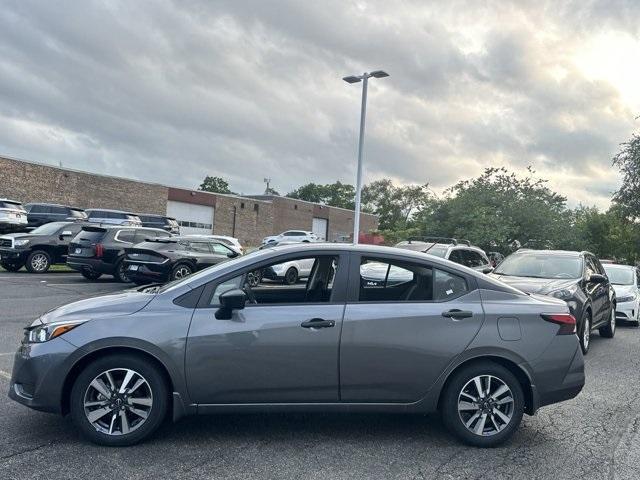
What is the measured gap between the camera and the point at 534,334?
15.4ft

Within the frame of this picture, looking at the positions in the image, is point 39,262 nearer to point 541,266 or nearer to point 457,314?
point 541,266

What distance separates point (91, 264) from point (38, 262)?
10.3 feet

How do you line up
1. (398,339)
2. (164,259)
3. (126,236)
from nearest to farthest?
(398,339) < (164,259) < (126,236)

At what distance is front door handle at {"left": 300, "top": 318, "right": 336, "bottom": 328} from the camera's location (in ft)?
14.4

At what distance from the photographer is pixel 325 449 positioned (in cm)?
436

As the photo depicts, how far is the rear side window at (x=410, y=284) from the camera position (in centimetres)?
471

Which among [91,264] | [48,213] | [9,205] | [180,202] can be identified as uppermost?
[180,202]

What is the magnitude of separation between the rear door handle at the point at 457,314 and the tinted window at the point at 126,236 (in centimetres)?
1299

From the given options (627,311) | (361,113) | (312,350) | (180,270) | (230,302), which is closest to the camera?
(230,302)

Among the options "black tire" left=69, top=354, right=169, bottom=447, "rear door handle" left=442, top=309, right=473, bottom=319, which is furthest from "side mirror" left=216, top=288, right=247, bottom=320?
"rear door handle" left=442, top=309, right=473, bottom=319

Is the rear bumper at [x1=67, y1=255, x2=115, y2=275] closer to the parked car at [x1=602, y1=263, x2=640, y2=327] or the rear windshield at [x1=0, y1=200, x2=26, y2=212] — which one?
the rear windshield at [x1=0, y1=200, x2=26, y2=212]

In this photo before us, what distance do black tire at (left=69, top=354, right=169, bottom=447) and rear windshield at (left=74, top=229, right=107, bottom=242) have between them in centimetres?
1222

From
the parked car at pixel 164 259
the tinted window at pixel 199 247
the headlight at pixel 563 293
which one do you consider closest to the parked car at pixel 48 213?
the parked car at pixel 164 259

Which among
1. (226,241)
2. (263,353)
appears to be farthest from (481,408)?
(226,241)
